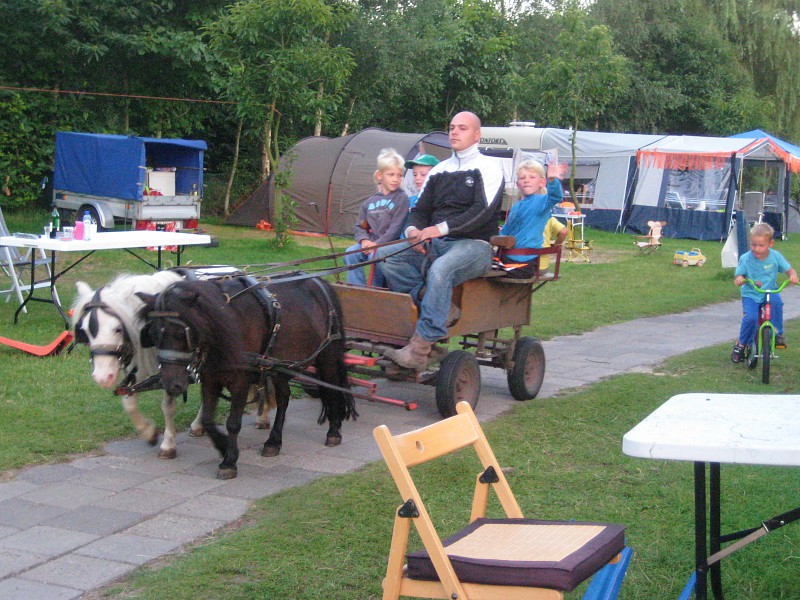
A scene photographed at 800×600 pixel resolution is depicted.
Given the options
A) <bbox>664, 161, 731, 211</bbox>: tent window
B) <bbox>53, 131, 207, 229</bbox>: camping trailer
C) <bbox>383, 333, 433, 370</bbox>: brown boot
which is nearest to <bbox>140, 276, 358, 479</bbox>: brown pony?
<bbox>383, 333, 433, 370</bbox>: brown boot

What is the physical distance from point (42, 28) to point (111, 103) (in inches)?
104

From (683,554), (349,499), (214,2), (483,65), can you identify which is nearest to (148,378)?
(349,499)

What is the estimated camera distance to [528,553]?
3146 millimetres

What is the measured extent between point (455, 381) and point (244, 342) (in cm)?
182

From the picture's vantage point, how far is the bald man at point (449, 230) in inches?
256

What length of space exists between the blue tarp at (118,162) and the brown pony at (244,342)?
13.1 metres

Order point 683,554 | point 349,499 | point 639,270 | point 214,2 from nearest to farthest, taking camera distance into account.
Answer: point 683,554
point 349,499
point 639,270
point 214,2

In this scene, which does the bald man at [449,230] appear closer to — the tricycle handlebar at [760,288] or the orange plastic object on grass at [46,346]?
the orange plastic object on grass at [46,346]

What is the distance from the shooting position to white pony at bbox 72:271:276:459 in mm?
5156

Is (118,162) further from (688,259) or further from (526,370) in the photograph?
(526,370)

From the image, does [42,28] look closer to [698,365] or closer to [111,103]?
[111,103]

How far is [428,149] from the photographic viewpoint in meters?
20.8

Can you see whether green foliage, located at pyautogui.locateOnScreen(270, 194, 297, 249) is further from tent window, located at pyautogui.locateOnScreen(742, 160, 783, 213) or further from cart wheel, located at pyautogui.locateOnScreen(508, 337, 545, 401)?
tent window, located at pyautogui.locateOnScreen(742, 160, 783, 213)

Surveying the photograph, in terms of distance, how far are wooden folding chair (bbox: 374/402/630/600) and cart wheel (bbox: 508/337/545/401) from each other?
12.8 ft
